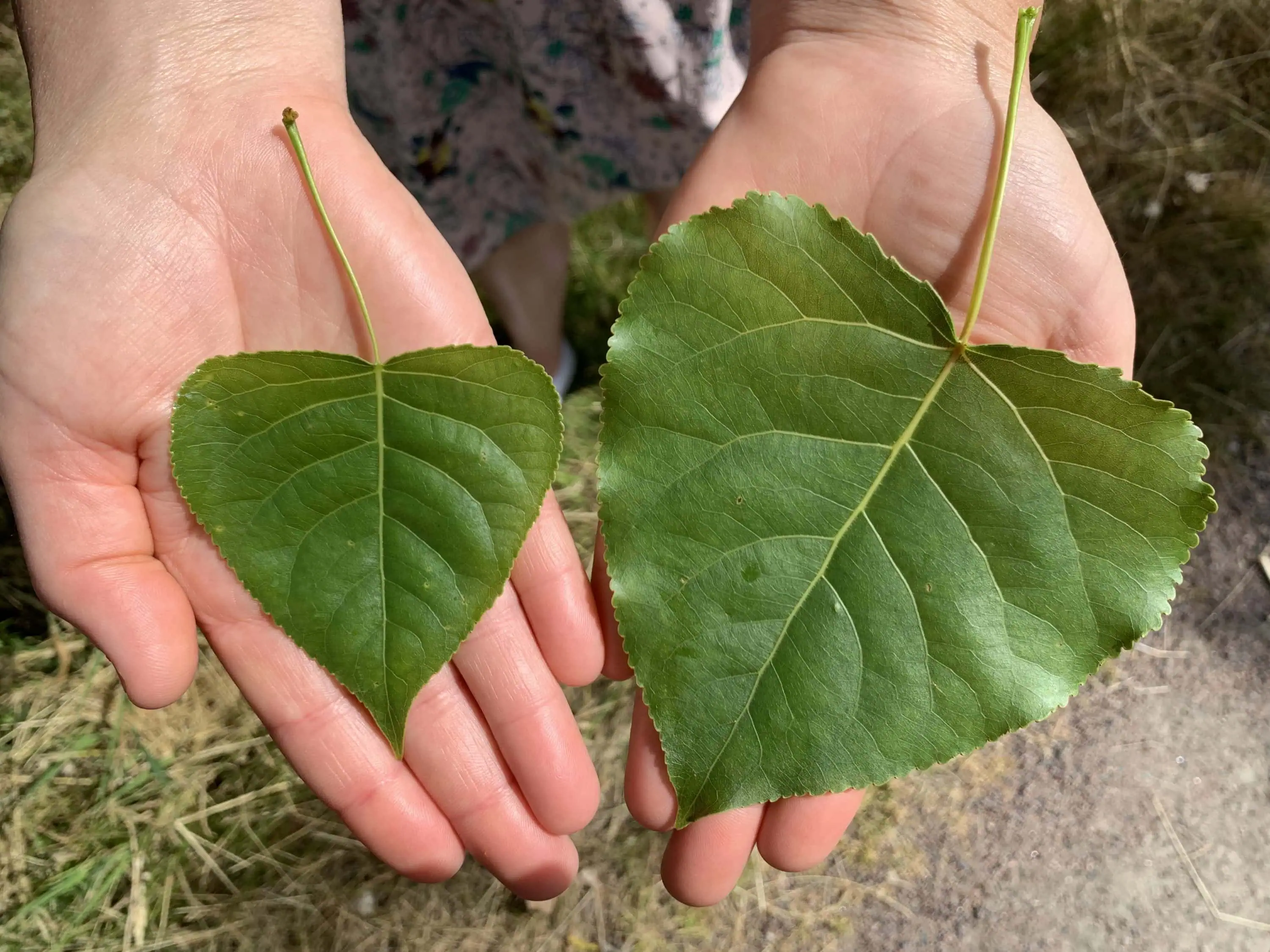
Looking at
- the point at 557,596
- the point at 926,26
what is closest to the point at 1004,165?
the point at 926,26

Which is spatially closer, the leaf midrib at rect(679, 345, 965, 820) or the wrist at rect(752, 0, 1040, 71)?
the leaf midrib at rect(679, 345, 965, 820)

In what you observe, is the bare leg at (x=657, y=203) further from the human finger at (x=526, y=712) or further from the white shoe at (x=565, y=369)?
the human finger at (x=526, y=712)

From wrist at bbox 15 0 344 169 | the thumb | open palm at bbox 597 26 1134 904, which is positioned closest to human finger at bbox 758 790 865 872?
open palm at bbox 597 26 1134 904

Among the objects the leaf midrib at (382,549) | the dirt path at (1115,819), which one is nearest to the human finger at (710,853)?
the leaf midrib at (382,549)

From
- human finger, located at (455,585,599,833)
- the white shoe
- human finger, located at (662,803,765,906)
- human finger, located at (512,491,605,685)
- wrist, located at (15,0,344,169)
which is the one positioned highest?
wrist, located at (15,0,344,169)

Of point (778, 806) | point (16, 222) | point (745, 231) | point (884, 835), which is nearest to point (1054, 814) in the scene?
point (884, 835)

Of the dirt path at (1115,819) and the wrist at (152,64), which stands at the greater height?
the wrist at (152,64)

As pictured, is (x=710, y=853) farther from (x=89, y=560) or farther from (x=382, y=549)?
(x=89, y=560)

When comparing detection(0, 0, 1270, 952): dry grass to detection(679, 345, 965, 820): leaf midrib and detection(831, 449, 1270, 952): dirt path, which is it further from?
detection(679, 345, 965, 820): leaf midrib
